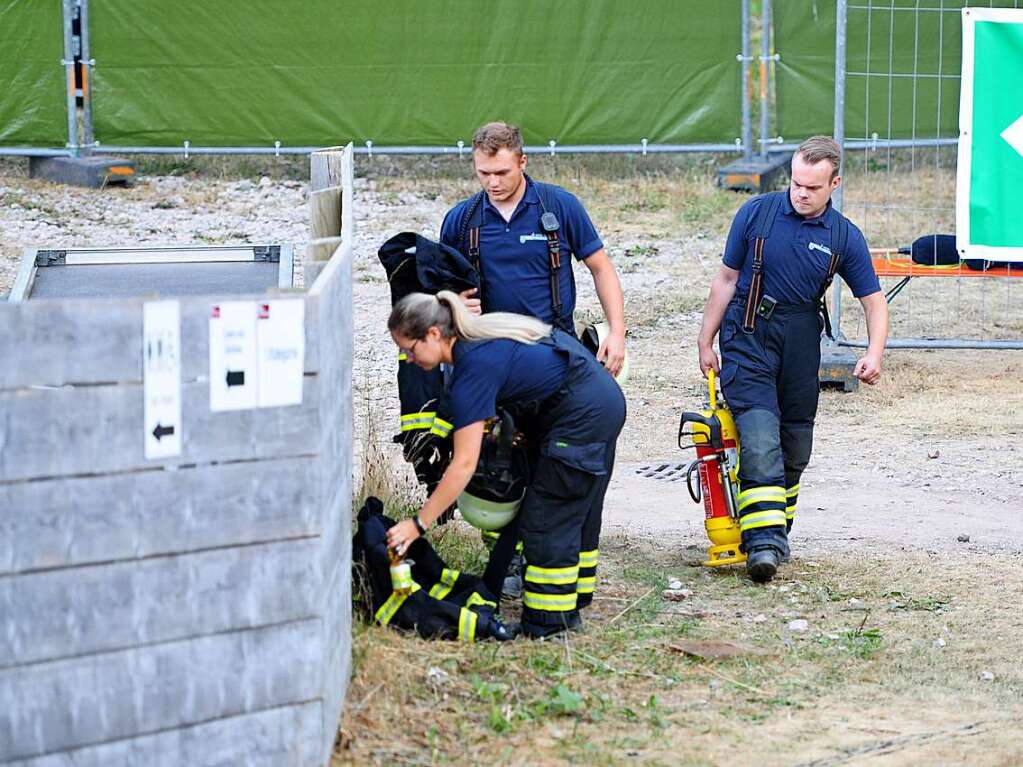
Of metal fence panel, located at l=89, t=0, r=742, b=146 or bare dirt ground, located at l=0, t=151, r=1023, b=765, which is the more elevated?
metal fence panel, located at l=89, t=0, r=742, b=146

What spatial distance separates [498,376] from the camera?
4.80 meters

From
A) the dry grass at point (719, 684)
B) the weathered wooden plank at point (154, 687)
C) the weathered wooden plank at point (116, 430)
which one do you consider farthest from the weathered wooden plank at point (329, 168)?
the weathered wooden plank at point (154, 687)

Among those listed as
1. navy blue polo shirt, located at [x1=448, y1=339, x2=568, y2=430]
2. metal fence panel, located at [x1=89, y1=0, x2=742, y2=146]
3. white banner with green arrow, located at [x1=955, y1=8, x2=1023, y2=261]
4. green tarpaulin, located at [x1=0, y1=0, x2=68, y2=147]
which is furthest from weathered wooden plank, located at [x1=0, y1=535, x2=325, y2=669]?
green tarpaulin, located at [x1=0, y1=0, x2=68, y2=147]

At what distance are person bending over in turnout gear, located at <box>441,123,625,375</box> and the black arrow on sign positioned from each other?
2174 millimetres

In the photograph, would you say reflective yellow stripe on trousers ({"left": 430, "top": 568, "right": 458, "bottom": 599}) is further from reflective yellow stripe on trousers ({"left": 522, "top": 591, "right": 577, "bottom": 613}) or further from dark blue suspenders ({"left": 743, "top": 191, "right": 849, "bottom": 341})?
dark blue suspenders ({"left": 743, "top": 191, "right": 849, "bottom": 341})

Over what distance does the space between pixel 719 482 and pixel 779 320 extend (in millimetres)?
717

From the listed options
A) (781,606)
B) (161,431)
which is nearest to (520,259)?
(781,606)

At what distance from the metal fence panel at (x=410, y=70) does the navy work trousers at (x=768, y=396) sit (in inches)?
319

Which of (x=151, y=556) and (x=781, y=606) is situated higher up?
(x=151, y=556)

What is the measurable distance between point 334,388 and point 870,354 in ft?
9.20

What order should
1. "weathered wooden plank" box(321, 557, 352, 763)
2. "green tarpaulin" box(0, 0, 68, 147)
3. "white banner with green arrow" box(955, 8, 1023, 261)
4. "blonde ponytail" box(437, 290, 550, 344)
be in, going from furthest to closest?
"green tarpaulin" box(0, 0, 68, 147)
"white banner with green arrow" box(955, 8, 1023, 261)
"blonde ponytail" box(437, 290, 550, 344)
"weathered wooden plank" box(321, 557, 352, 763)

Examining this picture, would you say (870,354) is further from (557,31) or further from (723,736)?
(557,31)

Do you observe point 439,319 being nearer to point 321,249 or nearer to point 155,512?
point 321,249

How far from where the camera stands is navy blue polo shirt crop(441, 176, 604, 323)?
562cm
